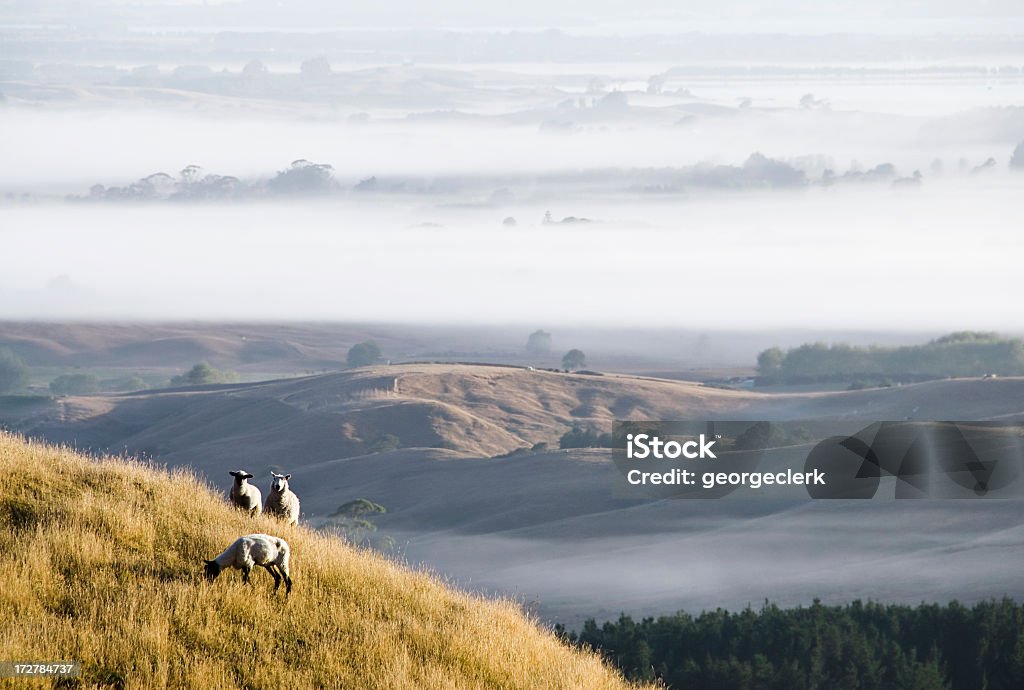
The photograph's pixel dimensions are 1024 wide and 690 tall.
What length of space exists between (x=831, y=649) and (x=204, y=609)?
1317 inches

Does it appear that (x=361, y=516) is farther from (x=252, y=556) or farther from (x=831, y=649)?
(x=252, y=556)

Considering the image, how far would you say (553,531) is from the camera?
109500 mm

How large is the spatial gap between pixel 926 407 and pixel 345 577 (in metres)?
154

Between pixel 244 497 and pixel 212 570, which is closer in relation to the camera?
pixel 212 570

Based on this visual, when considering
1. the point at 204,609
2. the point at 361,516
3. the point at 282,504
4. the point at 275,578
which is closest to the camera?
the point at 204,609

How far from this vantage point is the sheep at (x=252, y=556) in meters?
14.1

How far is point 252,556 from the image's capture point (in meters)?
14.2

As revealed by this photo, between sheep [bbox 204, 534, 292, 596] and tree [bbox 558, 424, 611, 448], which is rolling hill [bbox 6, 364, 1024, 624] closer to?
tree [bbox 558, 424, 611, 448]

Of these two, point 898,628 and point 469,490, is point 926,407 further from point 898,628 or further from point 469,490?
point 898,628

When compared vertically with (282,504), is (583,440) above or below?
Result: below

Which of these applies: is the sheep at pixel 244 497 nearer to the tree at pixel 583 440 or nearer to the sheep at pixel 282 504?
the sheep at pixel 282 504

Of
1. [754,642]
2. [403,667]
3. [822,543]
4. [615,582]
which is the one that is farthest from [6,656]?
[822,543]

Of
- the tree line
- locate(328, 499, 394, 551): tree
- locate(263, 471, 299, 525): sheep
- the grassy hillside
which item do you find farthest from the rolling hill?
the grassy hillside

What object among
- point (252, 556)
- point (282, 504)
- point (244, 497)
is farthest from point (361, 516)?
point (252, 556)
